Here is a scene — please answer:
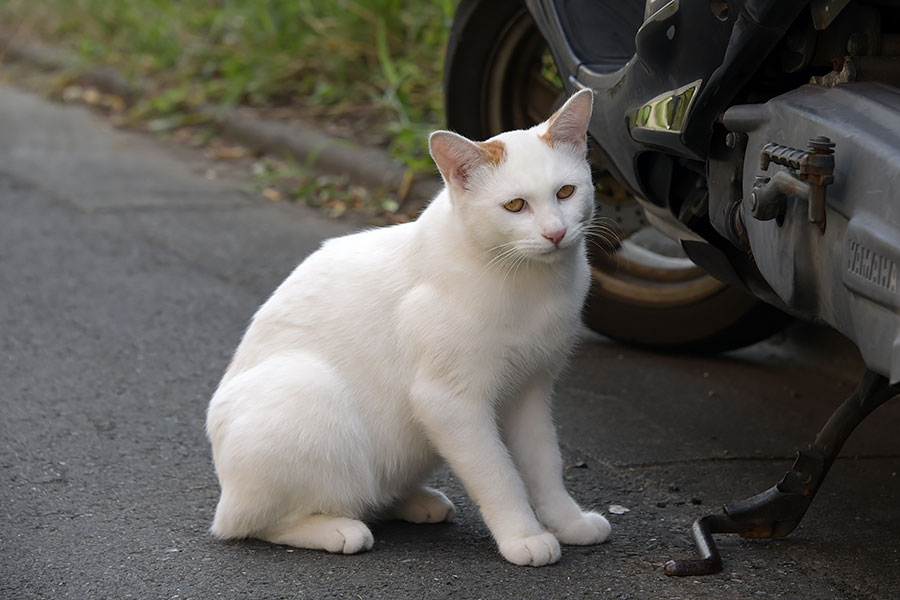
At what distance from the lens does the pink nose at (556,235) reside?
2.30 m

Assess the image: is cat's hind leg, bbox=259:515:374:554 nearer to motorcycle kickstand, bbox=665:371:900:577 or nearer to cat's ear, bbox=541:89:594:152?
motorcycle kickstand, bbox=665:371:900:577

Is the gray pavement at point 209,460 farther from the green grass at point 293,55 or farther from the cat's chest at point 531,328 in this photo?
the green grass at point 293,55

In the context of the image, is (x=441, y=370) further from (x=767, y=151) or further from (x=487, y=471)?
(x=767, y=151)

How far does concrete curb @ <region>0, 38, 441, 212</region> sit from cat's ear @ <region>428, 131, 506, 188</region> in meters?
2.71

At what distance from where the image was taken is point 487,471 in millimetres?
2348

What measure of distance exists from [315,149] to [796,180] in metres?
4.35

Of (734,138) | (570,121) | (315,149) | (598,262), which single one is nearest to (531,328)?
(570,121)

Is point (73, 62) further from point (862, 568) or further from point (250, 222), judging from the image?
point (862, 568)

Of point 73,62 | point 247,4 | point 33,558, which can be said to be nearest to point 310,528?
point 33,558

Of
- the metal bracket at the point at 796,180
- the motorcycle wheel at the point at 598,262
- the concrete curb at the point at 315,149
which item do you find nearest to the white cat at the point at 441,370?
the metal bracket at the point at 796,180

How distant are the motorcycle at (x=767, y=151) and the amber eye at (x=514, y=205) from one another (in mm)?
337

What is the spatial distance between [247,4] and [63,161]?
1.74 metres

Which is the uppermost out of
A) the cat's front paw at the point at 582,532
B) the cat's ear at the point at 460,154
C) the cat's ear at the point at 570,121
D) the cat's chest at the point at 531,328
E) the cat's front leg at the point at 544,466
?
the cat's ear at the point at 570,121

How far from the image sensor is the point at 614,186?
11.0 feet
